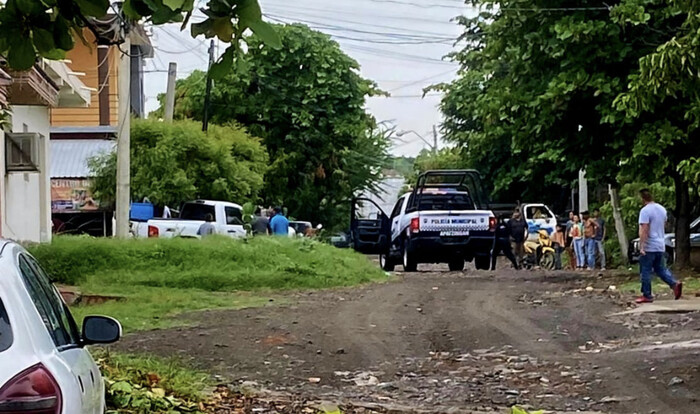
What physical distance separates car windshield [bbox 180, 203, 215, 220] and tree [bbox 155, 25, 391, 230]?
1412 centimetres

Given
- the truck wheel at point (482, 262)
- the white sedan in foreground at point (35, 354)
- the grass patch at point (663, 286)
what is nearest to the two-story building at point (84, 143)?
the truck wheel at point (482, 262)

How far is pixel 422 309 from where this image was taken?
593 inches

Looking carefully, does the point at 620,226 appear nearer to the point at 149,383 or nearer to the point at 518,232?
the point at 518,232

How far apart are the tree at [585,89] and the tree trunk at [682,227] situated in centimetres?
3

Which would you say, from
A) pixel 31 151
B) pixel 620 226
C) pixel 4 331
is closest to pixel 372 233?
pixel 620 226

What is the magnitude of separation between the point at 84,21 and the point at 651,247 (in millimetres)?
11840

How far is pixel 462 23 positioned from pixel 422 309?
95.2ft

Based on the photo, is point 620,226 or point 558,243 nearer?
point 620,226

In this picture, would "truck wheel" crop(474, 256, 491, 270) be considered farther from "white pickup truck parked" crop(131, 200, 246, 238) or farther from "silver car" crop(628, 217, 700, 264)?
"white pickup truck parked" crop(131, 200, 246, 238)

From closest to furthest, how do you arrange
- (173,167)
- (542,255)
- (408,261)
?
(408,261) → (173,167) → (542,255)

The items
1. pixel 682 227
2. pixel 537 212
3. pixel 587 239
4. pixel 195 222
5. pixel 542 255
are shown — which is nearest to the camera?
pixel 682 227

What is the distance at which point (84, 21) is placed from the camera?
181 inches

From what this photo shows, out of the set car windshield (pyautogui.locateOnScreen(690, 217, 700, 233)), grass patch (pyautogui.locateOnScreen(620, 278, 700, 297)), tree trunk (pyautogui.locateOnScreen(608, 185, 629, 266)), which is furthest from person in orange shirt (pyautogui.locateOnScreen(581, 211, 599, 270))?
grass patch (pyautogui.locateOnScreen(620, 278, 700, 297))

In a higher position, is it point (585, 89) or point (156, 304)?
point (585, 89)
